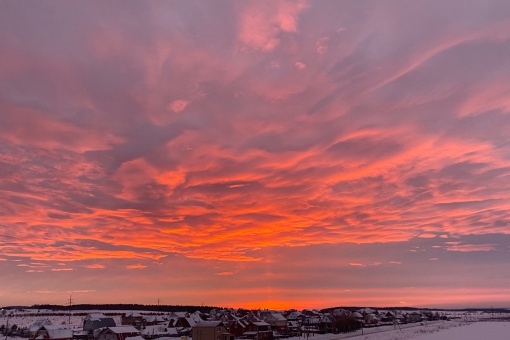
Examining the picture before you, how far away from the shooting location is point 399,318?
197250mm

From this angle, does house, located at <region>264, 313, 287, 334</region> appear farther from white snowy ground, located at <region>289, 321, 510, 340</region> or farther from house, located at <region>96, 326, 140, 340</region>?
house, located at <region>96, 326, 140, 340</region>

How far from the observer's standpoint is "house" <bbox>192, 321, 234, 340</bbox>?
263 feet

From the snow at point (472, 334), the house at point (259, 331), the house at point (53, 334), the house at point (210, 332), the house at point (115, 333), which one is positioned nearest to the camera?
the snow at point (472, 334)

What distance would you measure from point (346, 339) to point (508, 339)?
31721mm

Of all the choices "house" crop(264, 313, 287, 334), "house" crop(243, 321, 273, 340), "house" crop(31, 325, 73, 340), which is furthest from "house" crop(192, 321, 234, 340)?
→ "house" crop(264, 313, 287, 334)

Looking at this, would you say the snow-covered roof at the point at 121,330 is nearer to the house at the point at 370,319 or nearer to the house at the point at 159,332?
the house at the point at 159,332

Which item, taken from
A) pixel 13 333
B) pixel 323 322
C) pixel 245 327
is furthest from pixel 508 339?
pixel 13 333

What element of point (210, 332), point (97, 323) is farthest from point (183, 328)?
point (210, 332)

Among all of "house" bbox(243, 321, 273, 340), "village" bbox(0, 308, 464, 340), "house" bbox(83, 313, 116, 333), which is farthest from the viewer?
"house" bbox(83, 313, 116, 333)

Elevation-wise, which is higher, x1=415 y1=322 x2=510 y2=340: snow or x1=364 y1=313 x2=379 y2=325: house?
x1=415 y1=322 x2=510 y2=340: snow

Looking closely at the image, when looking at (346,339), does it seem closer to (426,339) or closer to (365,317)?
(426,339)

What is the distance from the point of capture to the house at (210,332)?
80188 mm

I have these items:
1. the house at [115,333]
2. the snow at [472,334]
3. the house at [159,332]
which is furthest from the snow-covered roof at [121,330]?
the snow at [472,334]

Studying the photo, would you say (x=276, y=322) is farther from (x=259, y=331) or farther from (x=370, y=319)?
(x=370, y=319)
